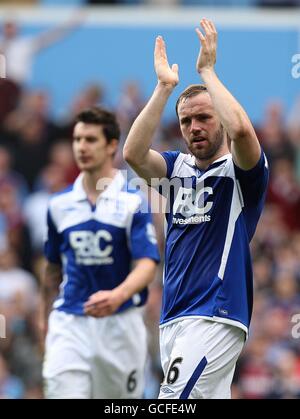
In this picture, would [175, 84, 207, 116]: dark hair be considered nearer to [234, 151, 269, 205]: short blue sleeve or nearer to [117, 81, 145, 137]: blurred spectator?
[234, 151, 269, 205]: short blue sleeve

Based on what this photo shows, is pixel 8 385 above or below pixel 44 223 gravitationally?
below

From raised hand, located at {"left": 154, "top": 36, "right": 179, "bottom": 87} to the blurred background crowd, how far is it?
612cm

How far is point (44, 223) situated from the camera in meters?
15.3

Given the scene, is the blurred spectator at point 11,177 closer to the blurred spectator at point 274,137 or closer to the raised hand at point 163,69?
the blurred spectator at point 274,137

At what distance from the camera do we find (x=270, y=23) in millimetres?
17078

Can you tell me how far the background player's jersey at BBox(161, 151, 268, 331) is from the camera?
7.27 metres

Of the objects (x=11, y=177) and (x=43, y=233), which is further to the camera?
(x=11, y=177)

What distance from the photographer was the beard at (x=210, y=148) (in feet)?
24.1

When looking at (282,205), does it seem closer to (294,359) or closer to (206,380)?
(294,359)

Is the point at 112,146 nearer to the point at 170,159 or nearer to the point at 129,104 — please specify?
the point at 170,159

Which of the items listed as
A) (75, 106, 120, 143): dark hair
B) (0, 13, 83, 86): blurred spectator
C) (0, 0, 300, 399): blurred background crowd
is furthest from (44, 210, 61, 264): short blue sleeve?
(0, 13, 83, 86): blurred spectator

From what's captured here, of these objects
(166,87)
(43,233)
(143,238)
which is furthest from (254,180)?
(43,233)

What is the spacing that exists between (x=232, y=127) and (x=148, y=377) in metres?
6.43

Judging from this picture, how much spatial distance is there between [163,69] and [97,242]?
2643mm
